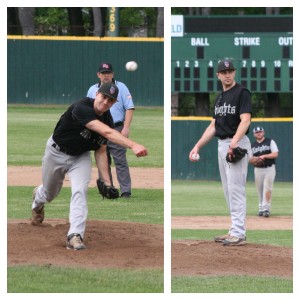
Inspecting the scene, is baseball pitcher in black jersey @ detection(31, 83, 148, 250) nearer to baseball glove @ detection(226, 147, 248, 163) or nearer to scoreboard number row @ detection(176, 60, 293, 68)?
baseball glove @ detection(226, 147, 248, 163)

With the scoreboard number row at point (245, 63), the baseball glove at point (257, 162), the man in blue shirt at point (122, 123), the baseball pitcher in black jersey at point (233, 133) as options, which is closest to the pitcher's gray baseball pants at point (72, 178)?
the baseball pitcher in black jersey at point (233, 133)

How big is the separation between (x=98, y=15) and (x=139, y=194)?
697 inches

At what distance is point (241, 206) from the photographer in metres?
7.45

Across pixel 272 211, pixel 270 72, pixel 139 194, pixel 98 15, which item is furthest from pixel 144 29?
pixel 139 194

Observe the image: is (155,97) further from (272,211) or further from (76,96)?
(272,211)

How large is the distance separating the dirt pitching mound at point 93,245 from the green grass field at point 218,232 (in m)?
0.38

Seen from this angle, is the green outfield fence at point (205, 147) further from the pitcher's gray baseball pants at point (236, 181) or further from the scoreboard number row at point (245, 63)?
the pitcher's gray baseball pants at point (236, 181)

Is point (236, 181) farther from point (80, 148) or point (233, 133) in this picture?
point (80, 148)

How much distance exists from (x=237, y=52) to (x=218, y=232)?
366 inches

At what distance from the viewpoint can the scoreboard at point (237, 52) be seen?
18891 millimetres

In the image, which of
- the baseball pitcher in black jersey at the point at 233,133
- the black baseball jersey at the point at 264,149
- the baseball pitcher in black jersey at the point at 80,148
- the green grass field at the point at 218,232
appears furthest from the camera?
the black baseball jersey at the point at 264,149

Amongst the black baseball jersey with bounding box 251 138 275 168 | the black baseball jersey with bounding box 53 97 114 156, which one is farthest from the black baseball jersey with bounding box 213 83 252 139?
the black baseball jersey with bounding box 251 138 275 168

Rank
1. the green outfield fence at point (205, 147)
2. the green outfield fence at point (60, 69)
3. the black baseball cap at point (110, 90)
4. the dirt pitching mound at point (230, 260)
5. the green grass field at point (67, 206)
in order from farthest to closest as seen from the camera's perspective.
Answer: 1. the green outfield fence at point (60, 69)
2. the green outfield fence at point (205, 147)
3. the dirt pitching mound at point (230, 260)
4. the black baseball cap at point (110, 90)
5. the green grass field at point (67, 206)

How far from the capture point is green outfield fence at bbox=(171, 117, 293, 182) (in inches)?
792
